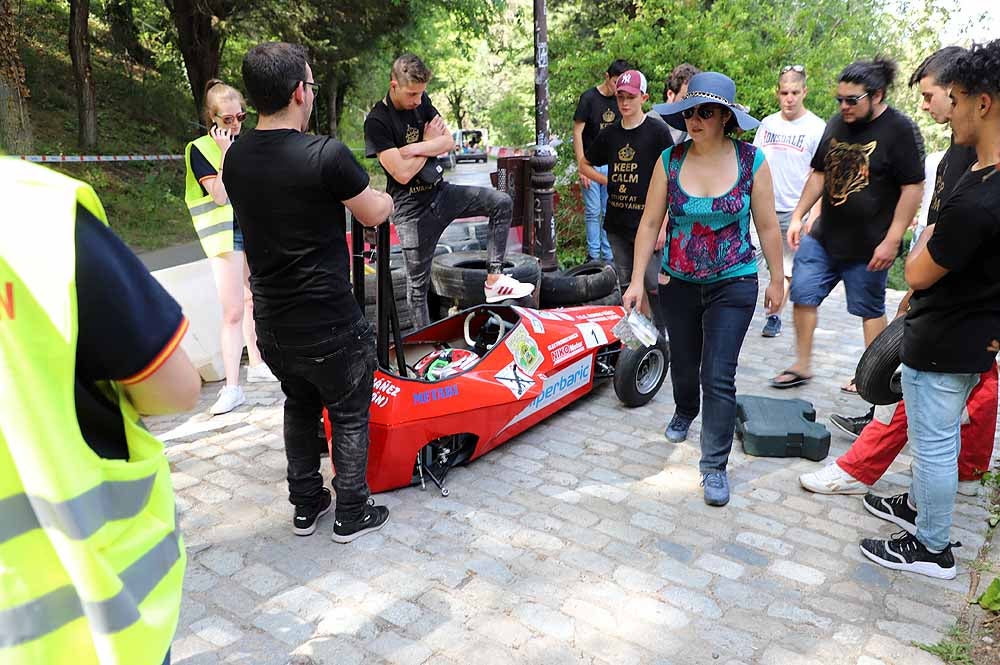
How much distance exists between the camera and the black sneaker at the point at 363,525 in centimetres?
342

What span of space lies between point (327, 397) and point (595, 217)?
552 centimetres

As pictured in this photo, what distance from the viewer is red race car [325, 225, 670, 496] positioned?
3682 mm

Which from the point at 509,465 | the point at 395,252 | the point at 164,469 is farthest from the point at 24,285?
the point at 395,252

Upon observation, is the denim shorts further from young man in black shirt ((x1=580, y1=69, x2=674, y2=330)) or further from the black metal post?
the black metal post

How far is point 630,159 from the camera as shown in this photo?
5246 millimetres

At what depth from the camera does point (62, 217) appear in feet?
3.84

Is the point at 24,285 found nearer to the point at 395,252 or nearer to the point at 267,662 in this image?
the point at 267,662

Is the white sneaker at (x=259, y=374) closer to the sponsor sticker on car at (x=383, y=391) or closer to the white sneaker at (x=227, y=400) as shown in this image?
Result: the white sneaker at (x=227, y=400)

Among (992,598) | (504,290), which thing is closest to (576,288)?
(504,290)

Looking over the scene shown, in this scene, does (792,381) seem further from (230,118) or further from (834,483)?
(230,118)

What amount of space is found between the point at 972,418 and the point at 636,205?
2.46 meters

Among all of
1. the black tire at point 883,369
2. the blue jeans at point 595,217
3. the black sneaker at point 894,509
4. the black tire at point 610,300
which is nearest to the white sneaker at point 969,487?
the black sneaker at point 894,509

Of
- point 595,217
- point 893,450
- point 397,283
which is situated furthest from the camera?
point 595,217

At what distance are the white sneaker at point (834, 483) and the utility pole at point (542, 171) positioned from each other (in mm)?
3784
